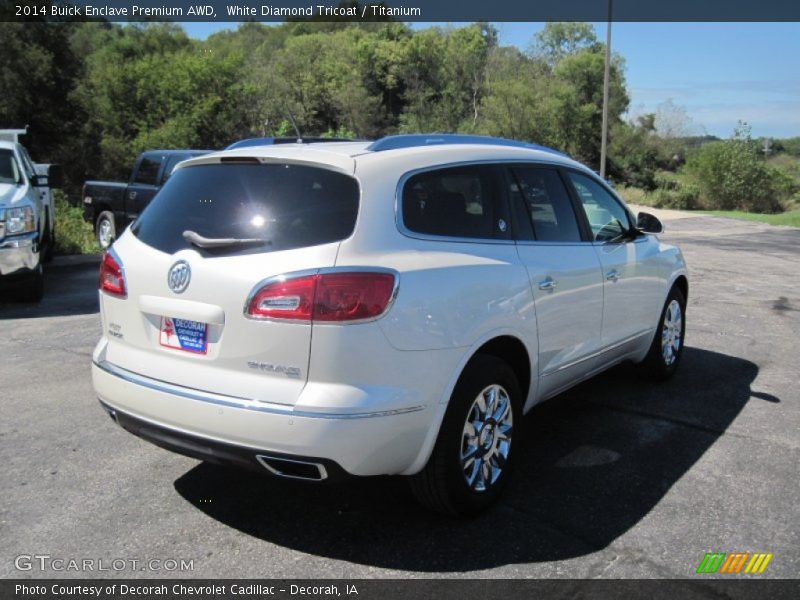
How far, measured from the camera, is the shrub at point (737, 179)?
3941 cm

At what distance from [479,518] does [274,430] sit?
123 cm

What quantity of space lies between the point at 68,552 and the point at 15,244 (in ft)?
19.9

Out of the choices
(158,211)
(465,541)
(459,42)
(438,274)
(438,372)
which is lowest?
(465,541)

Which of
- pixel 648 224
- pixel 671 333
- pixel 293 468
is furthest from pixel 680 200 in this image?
pixel 293 468

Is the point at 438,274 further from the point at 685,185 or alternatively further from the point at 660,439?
the point at 685,185

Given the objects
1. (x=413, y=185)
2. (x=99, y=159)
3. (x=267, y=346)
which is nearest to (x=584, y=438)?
(x=413, y=185)

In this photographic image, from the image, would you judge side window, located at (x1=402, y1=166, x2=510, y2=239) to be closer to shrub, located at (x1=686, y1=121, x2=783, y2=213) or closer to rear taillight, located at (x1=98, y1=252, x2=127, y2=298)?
rear taillight, located at (x1=98, y1=252, x2=127, y2=298)

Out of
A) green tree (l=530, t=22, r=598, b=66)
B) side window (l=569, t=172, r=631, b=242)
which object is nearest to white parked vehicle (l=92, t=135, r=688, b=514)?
side window (l=569, t=172, r=631, b=242)

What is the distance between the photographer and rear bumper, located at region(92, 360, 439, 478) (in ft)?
9.68

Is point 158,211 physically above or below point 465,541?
above

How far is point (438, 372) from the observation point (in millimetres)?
3225

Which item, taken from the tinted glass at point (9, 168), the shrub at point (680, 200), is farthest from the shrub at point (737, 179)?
the tinted glass at point (9, 168)

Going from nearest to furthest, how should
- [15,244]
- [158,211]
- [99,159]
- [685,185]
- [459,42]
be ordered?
[158,211], [15,244], [99,159], [685,185], [459,42]

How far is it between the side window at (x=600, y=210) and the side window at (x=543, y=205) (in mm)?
240
